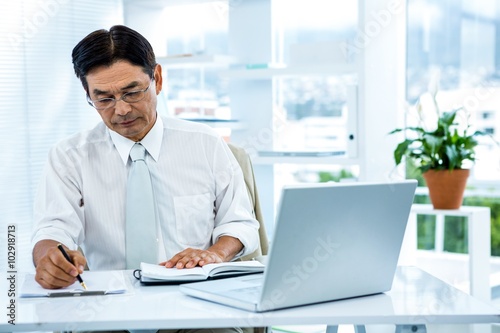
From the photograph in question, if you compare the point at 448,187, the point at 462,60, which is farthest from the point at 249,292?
the point at 462,60

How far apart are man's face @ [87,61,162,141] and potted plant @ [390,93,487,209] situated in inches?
56.5

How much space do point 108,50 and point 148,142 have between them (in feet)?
1.00

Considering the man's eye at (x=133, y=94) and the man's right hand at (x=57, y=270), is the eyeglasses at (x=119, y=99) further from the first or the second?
the man's right hand at (x=57, y=270)

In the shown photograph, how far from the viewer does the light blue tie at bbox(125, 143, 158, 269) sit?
2.09m

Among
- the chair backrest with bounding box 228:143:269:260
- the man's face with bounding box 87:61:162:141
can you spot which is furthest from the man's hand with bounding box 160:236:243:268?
the man's face with bounding box 87:61:162:141

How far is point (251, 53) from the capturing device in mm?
3742

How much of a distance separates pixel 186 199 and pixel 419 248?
1953 millimetres

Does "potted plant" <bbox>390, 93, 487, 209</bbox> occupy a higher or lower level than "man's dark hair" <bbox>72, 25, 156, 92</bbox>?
lower

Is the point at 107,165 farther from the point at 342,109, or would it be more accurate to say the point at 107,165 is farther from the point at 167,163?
the point at 342,109

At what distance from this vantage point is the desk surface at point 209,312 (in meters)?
1.40

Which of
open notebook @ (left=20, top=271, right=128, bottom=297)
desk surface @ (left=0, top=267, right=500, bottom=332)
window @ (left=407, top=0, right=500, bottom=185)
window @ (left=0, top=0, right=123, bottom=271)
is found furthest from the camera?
window @ (left=407, top=0, right=500, bottom=185)

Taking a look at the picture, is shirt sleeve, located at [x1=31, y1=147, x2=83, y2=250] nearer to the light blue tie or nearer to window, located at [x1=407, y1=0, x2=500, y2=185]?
the light blue tie

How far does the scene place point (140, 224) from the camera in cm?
209

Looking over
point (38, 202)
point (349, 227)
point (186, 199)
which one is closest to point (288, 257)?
point (349, 227)
